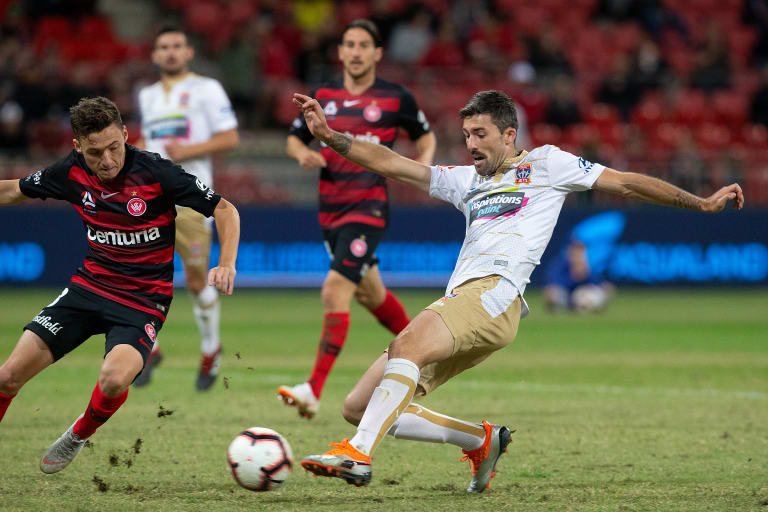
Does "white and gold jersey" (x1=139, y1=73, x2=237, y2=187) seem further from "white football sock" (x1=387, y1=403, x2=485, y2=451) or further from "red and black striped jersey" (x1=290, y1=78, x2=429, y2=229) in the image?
"white football sock" (x1=387, y1=403, x2=485, y2=451)

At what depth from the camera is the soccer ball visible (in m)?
5.23

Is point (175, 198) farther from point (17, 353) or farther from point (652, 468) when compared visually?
point (652, 468)

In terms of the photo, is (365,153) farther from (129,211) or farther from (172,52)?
(172,52)

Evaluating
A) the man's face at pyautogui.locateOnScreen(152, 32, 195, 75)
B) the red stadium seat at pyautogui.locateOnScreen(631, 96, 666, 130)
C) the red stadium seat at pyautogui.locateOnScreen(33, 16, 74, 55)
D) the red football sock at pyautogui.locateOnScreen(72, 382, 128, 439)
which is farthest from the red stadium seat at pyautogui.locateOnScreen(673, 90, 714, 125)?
the red football sock at pyautogui.locateOnScreen(72, 382, 128, 439)

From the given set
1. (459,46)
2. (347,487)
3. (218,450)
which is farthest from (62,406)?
(459,46)

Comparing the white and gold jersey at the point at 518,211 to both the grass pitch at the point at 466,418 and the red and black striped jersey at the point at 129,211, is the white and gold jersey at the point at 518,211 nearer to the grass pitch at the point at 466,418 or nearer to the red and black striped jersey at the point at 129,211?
the grass pitch at the point at 466,418

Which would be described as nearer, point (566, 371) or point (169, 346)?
point (566, 371)

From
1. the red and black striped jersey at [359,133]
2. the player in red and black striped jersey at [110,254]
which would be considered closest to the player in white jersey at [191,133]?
the red and black striped jersey at [359,133]

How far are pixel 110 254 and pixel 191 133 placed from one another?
3999mm

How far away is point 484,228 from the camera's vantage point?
5.70 m

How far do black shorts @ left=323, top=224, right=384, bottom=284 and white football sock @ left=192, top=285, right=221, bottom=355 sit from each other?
4.66 ft

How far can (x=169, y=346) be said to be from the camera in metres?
12.2

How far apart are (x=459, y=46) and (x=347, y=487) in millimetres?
17136

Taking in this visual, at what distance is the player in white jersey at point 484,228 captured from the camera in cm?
540
